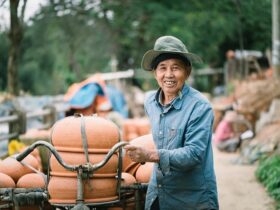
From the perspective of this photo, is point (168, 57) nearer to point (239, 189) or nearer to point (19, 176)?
point (19, 176)

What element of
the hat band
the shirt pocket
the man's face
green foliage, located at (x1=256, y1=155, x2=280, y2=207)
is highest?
the hat band

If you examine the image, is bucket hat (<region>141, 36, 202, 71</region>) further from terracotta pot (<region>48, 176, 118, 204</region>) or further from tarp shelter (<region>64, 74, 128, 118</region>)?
tarp shelter (<region>64, 74, 128, 118</region>)

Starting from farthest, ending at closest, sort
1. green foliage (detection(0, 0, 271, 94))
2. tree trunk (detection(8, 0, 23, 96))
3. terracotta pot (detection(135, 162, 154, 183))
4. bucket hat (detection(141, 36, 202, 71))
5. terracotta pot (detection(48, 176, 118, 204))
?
green foliage (detection(0, 0, 271, 94)), tree trunk (detection(8, 0, 23, 96)), terracotta pot (detection(135, 162, 154, 183)), terracotta pot (detection(48, 176, 118, 204)), bucket hat (detection(141, 36, 202, 71))

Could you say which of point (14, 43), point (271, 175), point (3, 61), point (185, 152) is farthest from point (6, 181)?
point (3, 61)

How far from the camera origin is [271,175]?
24.0ft

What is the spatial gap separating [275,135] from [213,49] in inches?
606

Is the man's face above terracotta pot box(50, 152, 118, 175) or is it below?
above

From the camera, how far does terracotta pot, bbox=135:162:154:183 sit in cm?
414

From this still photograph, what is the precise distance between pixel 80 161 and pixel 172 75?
75 centimetres

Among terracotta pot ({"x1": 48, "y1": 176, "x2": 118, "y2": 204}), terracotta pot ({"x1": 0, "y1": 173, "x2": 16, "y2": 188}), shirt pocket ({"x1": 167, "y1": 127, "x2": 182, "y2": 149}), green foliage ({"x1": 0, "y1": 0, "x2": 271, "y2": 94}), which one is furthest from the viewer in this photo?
green foliage ({"x1": 0, "y1": 0, "x2": 271, "y2": 94})

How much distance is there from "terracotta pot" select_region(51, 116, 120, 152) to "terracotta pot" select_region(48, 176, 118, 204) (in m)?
0.20

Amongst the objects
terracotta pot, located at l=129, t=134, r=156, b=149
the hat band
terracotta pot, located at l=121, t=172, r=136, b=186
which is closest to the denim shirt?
the hat band

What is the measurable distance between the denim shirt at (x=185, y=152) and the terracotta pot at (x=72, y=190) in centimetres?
34

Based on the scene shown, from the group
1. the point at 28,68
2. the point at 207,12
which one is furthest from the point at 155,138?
the point at 28,68
